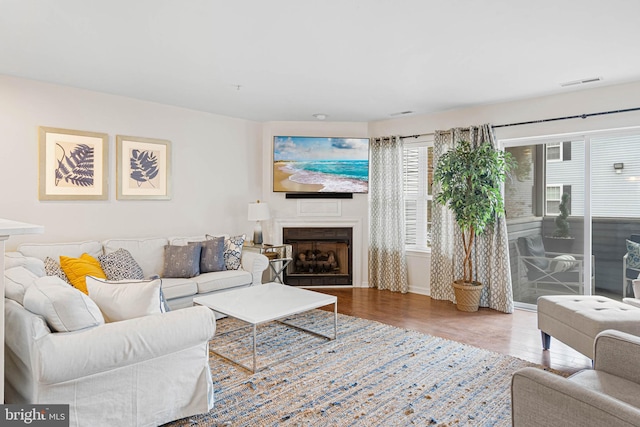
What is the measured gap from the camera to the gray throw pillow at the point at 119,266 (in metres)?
3.73

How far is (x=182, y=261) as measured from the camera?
421cm

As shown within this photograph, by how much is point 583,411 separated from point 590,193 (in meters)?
3.66

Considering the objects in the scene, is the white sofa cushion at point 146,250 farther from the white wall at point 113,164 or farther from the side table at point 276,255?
the side table at point 276,255

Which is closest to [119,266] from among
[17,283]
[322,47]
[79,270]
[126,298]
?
[79,270]

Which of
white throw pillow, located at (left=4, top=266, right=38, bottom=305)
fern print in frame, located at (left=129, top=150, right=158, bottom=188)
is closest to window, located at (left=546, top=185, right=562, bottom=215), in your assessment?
fern print in frame, located at (left=129, top=150, right=158, bottom=188)

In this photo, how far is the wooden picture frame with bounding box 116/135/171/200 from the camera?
4.43 meters

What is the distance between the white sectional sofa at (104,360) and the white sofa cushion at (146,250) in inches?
61.7

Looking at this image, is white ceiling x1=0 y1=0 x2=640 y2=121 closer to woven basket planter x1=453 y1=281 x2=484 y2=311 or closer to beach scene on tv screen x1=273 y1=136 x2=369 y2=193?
beach scene on tv screen x1=273 y1=136 x2=369 y2=193

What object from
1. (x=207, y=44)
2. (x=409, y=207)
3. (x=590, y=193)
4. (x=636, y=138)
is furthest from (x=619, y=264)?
(x=207, y=44)

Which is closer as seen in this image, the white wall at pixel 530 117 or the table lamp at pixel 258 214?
the white wall at pixel 530 117

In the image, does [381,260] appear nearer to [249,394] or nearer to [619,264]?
[619,264]

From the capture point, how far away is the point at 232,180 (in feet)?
18.2

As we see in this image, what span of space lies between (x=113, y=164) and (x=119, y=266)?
4.22ft

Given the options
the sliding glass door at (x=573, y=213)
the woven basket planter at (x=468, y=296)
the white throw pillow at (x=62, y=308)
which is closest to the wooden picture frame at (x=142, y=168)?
the white throw pillow at (x=62, y=308)
